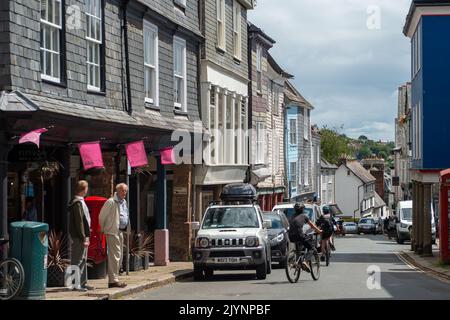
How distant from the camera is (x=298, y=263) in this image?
19453 mm

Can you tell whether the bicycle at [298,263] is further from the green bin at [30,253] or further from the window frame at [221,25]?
the window frame at [221,25]

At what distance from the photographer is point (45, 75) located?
17.4 m

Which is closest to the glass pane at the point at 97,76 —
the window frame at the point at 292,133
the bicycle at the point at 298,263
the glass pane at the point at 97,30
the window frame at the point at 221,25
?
the glass pane at the point at 97,30

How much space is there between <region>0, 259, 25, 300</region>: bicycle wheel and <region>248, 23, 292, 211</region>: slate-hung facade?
2584 cm

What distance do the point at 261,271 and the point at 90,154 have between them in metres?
5.49

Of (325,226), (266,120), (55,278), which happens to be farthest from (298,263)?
(266,120)

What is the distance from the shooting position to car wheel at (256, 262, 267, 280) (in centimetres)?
2083

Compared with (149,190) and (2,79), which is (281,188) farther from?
(2,79)

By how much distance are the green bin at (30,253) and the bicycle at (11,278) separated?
0.21 metres

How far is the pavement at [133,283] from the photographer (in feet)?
50.8

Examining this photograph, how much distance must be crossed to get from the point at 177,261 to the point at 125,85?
766 centimetres

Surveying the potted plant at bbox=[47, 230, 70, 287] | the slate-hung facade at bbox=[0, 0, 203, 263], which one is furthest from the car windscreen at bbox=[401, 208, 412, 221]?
the potted plant at bbox=[47, 230, 70, 287]

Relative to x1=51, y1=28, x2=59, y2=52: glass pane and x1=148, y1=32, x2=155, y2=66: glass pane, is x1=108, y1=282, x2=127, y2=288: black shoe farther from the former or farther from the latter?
x1=148, y1=32, x2=155, y2=66: glass pane
